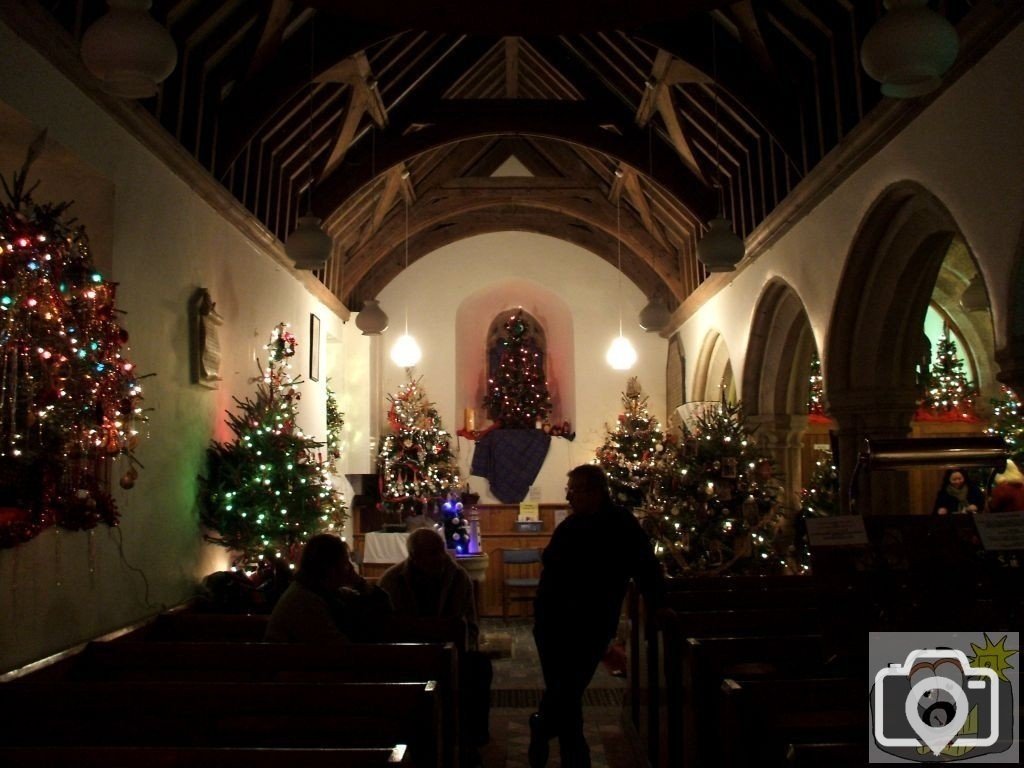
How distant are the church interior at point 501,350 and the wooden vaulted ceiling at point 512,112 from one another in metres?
0.04

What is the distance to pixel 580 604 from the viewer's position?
380 cm

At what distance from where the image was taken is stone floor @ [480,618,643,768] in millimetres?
4863

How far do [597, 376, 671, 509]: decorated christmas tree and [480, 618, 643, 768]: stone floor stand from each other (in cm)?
288

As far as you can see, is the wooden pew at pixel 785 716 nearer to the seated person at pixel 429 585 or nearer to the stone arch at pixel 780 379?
the seated person at pixel 429 585

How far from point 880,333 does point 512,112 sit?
4389 millimetres

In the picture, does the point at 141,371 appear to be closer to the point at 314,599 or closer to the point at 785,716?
the point at 314,599

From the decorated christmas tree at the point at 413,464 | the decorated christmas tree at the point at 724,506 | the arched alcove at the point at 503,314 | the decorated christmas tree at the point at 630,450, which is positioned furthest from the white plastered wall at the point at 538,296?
the decorated christmas tree at the point at 724,506

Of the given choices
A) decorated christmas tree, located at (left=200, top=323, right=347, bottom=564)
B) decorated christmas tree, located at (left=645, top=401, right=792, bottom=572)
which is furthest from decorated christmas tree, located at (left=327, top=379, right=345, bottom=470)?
decorated christmas tree, located at (left=645, top=401, right=792, bottom=572)

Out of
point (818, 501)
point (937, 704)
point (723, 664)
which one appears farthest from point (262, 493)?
point (818, 501)

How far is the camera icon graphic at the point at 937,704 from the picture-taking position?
2.30 m

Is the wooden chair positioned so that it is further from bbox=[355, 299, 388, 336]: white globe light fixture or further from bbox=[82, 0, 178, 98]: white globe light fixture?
bbox=[82, 0, 178, 98]: white globe light fixture

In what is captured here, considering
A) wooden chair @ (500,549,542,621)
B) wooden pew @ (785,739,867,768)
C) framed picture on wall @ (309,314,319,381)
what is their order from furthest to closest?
wooden chair @ (500,549,542,621) < framed picture on wall @ (309,314,319,381) < wooden pew @ (785,739,867,768)

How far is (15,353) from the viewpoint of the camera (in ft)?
12.8

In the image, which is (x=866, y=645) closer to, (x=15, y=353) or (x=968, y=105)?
(x=968, y=105)
